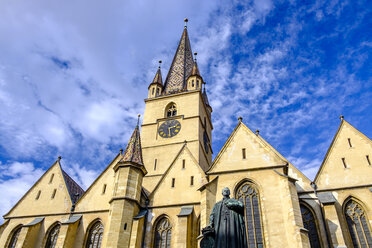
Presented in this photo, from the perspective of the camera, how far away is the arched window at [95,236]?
1783 cm

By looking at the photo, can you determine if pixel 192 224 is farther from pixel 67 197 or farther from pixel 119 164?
pixel 67 197

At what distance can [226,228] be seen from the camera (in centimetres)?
736

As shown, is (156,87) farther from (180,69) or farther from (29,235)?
(29,235)

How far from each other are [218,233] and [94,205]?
13.7 m

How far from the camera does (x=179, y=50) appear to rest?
4084 cm

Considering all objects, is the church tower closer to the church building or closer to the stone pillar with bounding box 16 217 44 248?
the church building

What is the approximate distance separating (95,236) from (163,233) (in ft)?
13.7

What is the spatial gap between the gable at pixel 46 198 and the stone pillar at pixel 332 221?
14756 mm

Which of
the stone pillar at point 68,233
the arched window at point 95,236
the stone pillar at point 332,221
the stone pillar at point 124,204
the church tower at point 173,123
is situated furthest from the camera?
the church tower at point 173,123

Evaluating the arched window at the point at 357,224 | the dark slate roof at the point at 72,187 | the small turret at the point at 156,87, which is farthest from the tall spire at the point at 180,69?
the arched window at the point at 357,224

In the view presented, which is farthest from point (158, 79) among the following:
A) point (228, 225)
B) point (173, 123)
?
point (228, 225)

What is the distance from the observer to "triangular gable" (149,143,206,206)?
18.0 metres

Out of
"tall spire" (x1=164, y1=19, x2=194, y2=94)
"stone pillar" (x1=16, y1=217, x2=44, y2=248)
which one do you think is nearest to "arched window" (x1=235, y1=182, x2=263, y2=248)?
"stone pillar" (x1=16, y1=217, x2=44, y2=248)

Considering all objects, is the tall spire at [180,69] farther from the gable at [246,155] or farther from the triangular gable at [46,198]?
the gable at [246,155]
